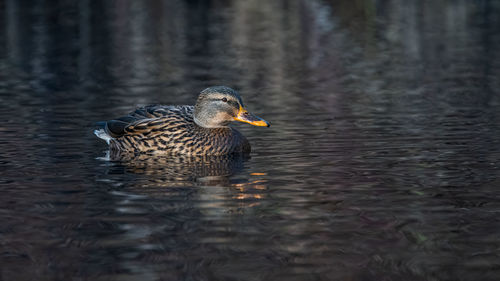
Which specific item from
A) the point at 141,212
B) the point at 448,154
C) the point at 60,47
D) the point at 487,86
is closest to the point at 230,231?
the point at 141,212

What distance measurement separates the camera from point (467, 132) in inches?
514

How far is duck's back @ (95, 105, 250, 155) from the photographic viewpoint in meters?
11.9

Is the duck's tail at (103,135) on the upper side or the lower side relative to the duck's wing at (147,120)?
lower

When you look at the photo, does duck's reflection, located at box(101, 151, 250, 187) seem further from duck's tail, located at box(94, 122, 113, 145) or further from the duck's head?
the duck's head

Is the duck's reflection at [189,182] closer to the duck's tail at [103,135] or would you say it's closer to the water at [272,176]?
the water at [272,176]

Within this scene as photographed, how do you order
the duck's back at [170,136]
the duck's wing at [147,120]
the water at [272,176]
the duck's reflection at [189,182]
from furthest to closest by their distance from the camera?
the duck's wing at [147,120] → the duck's back at [170,136] → the duck's reflection at [189,182] → the water at [272,176]

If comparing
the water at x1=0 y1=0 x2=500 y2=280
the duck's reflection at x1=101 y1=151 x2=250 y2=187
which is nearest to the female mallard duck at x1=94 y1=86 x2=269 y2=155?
the duck's reflection at x1=101 y1=151 x2=250 y2=187

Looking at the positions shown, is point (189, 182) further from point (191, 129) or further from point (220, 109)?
point (220, 109)

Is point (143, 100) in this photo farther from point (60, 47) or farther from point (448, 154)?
point (60, 47)

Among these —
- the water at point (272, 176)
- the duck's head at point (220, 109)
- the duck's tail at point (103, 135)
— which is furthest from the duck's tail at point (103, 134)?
the duck's head at point (220, 109)

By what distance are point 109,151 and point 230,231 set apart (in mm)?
4858

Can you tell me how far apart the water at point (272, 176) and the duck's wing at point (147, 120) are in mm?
417

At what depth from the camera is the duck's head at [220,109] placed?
1209 centimetres

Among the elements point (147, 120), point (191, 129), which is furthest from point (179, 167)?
point (147, 120)
